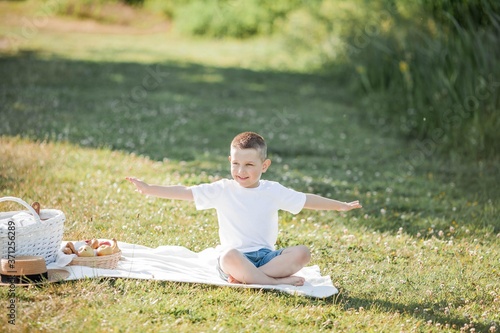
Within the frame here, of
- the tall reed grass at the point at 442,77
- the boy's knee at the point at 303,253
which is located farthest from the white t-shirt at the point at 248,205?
the tall reed grass at the point at 442,77

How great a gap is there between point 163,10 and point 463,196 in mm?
28423

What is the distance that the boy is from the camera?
5.11 m

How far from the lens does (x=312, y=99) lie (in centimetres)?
1531

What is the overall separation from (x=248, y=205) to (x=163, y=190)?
0.64 meters

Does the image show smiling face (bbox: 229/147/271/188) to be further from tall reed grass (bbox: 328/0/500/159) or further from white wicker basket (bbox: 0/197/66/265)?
tall reed grass (bbox: 328/0/500/159)

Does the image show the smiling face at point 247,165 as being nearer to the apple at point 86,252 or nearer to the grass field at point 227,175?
the grass field at point 227,175

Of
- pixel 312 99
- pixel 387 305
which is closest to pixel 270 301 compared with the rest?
pixel 387 305

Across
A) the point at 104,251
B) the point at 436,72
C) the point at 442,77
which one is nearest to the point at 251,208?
the point at 104,251

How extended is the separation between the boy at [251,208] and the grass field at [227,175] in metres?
0.24

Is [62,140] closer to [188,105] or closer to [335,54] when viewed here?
[188,105]

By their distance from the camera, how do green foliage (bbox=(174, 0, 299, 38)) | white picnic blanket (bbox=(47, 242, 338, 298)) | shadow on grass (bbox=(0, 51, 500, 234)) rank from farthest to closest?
green foliage (bbox=(174, 0, 299, 38)) < shadow on grass (bbox=(0, 51, 500, 234)) < white picnic blanket (bbox=(47, 242, 338, 298))

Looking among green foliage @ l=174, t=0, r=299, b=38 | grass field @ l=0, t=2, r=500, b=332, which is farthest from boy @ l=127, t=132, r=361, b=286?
green foliage @ l=174, t=0, r=299, b=38

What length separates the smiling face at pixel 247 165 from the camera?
512cm

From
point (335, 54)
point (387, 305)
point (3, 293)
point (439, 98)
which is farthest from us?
point (335, 54)
